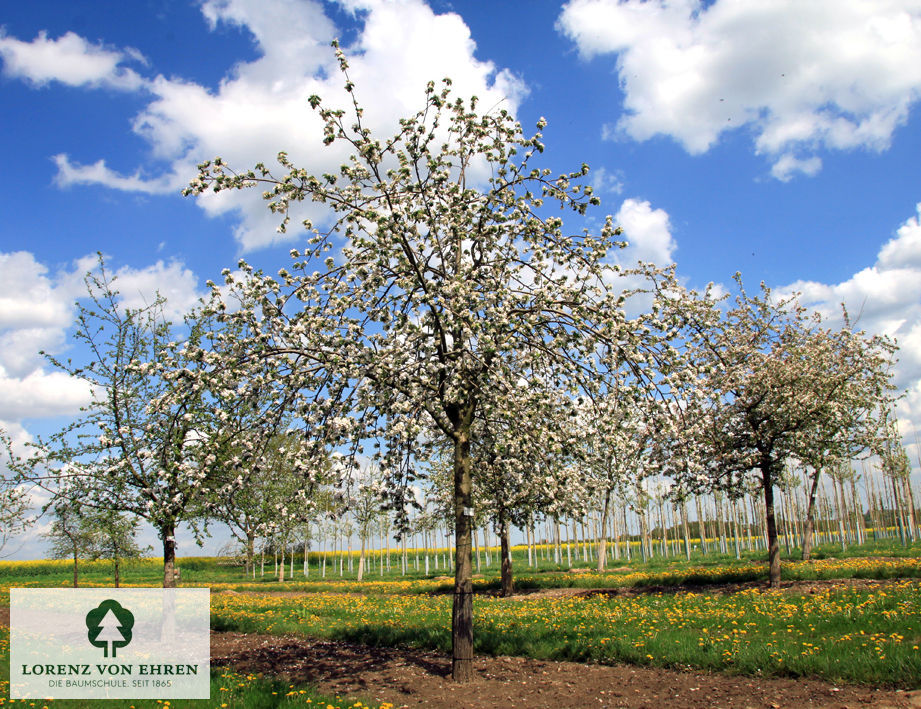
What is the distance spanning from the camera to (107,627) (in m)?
18.3

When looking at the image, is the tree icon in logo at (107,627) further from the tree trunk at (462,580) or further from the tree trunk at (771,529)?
the tree trunk at (771,529)

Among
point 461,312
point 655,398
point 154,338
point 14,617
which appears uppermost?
point 154,338

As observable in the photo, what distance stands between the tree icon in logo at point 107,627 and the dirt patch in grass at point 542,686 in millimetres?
4689

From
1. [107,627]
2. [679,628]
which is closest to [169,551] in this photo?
[107,627]

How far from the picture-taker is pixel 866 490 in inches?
1913

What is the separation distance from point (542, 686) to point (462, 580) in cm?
226

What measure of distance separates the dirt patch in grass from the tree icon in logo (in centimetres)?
469

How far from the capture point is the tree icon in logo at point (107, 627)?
639 inches

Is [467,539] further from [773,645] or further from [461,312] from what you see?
[773,645]

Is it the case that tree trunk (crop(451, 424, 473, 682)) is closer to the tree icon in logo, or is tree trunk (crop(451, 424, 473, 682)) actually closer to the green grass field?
the green grass field

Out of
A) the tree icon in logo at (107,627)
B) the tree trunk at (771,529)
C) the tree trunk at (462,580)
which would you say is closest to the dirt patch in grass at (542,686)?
the tree trunk at (462,580)

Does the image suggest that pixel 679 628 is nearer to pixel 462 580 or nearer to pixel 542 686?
pixel 542 686

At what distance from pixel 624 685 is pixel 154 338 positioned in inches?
643

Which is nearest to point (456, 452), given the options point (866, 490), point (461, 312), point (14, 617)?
point (461, 312)
